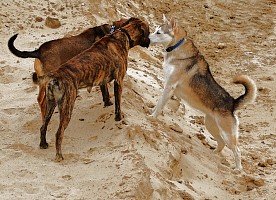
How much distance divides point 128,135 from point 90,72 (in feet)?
3.16

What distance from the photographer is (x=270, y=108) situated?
1109 cm

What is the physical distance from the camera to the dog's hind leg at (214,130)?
8.64m

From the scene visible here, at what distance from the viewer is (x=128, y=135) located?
Answer: 24.3 feet

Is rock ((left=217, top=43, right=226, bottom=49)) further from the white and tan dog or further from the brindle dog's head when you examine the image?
the brindle dog's head

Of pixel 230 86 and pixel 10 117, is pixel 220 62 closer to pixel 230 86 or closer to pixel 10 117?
pixel 230 86

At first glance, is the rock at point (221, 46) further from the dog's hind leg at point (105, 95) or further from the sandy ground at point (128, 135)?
the dog's hind leg at point (105, 95)

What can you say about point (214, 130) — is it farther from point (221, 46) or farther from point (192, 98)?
point (221, 46)

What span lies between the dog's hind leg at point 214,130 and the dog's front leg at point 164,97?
68 cm

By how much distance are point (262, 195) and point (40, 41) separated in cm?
536

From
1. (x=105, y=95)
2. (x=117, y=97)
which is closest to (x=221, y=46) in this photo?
(x=105, y=95)

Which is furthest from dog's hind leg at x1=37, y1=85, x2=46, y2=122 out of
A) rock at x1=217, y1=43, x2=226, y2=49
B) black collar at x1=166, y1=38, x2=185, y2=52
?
rock at x1=217, y1=43, x2=226, y2=49

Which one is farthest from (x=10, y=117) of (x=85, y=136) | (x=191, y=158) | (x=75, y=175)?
(x=191, y=158)

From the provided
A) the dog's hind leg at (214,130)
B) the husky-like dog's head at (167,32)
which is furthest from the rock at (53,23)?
the dog's hind leg at (214,130)

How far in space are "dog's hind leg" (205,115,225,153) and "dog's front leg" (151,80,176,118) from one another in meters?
0.68
